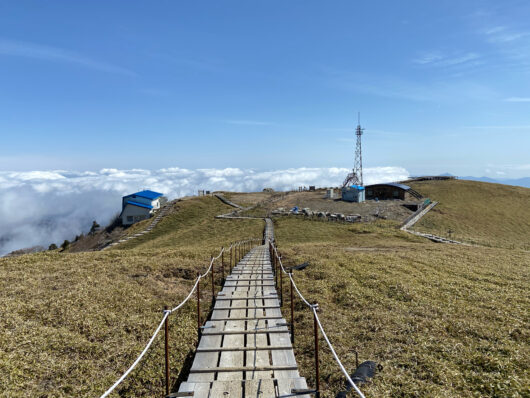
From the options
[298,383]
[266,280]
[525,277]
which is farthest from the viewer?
[525,277]

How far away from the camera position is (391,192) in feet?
237

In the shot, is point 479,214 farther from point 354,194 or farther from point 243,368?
point 243,368

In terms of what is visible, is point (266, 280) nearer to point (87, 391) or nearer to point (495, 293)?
point (87, 391)

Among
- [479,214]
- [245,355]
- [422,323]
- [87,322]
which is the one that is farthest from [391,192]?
[87,322]

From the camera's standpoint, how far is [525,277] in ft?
60.8

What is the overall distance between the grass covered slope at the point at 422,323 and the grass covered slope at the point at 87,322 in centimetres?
478

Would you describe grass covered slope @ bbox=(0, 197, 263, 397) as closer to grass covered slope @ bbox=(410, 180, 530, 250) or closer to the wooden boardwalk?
the wooden boardwalk

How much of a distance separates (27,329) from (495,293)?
19543 mm

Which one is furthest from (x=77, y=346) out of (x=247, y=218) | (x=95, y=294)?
(x=247, y=218)

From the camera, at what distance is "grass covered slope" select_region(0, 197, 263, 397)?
25.7 ft

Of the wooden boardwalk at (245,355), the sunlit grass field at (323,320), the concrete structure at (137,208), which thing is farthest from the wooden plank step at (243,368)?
the concrete structure at (137,208)

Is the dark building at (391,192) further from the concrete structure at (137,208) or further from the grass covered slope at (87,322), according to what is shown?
the grass covered slope at (87,322)

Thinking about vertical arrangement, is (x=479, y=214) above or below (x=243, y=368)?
above

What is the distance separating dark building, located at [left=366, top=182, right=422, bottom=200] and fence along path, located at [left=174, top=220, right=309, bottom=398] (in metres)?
65.6
